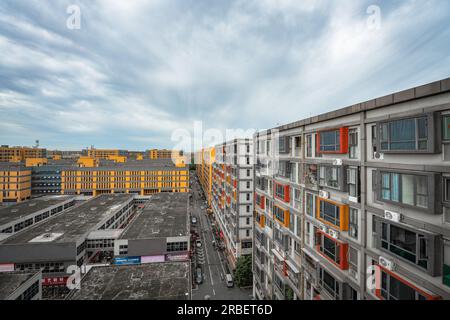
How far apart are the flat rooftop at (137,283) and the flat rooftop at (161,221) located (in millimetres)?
11994

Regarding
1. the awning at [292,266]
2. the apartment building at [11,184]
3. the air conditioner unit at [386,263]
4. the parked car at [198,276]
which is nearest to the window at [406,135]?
the air conditioner unit at [386,263]

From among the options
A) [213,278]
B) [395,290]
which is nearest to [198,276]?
[213,278]

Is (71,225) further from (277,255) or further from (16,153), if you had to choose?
(16,153)

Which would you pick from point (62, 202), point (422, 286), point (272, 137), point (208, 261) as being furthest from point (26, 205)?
point (422, 286)

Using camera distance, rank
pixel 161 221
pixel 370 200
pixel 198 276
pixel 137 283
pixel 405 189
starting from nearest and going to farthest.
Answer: pixel 405 189 → pixel 370 200 → pixel 137 283 → pixel 198 276 → pixel 161 221

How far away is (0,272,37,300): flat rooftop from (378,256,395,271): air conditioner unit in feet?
97.2

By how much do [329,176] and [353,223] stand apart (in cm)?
274

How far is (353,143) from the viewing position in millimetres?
11148

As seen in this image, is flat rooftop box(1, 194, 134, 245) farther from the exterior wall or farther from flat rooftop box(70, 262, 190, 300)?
the exterior wall

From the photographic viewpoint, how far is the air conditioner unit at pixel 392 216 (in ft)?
28.0

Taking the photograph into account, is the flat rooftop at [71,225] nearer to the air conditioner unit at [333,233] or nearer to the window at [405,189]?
the air conditioner unit at [333,233]

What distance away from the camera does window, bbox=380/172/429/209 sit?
25.6 feet

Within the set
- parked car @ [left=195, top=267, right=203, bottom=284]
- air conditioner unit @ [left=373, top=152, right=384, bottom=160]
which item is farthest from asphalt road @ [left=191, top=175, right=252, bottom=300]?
air conditioner unit @ [left=373, top=152, right=384, bottom=160]

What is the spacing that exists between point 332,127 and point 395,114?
3.61 meters
